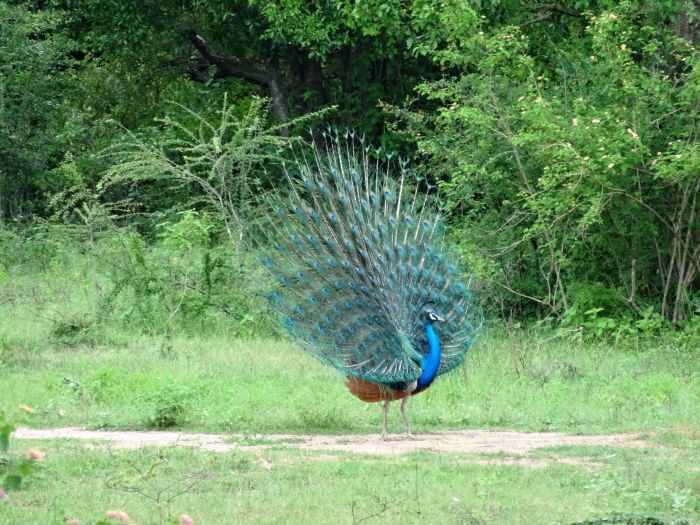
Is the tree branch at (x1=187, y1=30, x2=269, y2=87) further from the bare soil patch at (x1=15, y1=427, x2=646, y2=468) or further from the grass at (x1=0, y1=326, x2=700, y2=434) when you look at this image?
the bare soil patch at (x1=15, y1=427, x2=646, y2=468)

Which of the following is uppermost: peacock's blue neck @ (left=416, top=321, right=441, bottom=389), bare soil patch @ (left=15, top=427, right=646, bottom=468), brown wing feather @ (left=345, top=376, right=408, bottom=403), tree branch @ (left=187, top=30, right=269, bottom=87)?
tree branch @ (left=187, top=30, right=269, bottom=87)

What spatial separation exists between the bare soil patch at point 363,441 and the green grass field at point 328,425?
0.22 meters

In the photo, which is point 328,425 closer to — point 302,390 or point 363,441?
point 363,441

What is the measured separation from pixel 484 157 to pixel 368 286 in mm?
6373

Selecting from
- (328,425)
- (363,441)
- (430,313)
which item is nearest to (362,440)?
(363,441)

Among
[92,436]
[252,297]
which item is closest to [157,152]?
[252,297]

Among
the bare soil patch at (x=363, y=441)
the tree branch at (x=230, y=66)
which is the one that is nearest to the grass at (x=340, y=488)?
the bare soil patch at (x=363, y=441)

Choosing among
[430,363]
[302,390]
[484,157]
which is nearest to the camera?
[430,363]

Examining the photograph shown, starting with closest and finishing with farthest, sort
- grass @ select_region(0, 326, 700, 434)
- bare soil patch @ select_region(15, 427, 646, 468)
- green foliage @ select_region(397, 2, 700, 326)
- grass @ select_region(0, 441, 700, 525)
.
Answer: grass @ select_region(0, 441, 700, 525) → bare soil patch @ select_region(15, 427, 646, 468) → grass @ select_region(0, 326, 700, 434) → green foliage @ select_region(397, 2, 700, 326)

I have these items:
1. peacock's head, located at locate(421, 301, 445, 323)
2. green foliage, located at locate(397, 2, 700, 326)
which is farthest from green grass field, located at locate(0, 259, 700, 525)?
green foliage, located at locate(397, 2, 700, 326)

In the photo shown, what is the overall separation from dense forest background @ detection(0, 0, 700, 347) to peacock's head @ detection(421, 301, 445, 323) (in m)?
4.11

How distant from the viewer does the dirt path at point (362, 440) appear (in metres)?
9.32

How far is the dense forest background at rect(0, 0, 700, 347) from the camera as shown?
1442 cm

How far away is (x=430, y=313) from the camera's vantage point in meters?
10.1
